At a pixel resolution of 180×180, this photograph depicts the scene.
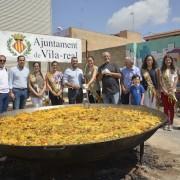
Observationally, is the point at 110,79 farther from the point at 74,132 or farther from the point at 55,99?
the point at 74,132

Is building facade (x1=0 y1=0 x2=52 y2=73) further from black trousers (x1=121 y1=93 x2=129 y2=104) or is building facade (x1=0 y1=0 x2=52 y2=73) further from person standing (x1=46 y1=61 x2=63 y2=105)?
black trousers (x1=121 y1=93 x2=129 y2=104)

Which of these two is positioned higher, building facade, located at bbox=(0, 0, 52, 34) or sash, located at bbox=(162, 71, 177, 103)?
building facade, located at bbox=(0, 0, 52, 34)

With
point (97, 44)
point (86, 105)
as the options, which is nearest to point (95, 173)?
point (86, 105)

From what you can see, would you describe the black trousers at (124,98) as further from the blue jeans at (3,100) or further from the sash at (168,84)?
the blue jeans at (3,100)

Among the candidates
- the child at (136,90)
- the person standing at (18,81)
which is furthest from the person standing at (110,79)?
the person standing at (18,81)

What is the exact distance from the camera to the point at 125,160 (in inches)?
256

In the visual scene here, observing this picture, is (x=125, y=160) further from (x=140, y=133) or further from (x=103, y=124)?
(x=140, y=133)

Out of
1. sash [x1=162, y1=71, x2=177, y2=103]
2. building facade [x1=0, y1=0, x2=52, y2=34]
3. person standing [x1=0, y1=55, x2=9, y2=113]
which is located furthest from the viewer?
building facade [x1=0, y1=0, x2=52, y2=34]

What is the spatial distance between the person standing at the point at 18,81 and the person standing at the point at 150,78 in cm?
275

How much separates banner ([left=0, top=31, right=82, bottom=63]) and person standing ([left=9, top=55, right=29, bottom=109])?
303 cm

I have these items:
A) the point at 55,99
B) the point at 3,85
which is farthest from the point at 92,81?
the point at 3,85

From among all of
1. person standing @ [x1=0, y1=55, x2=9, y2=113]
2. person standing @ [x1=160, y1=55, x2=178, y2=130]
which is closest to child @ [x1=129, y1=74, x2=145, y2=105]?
person standing @ [x1=160, y1=55, x2=178, y2=130]

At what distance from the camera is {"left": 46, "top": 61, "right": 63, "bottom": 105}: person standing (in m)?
9.65

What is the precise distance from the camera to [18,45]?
12312mm
